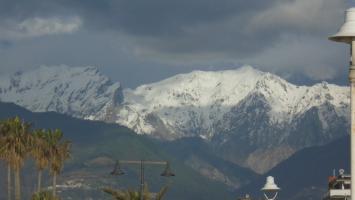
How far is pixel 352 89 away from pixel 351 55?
1.54 m

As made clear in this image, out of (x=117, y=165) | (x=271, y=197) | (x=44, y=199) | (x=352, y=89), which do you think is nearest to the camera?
(x=352, y=89)

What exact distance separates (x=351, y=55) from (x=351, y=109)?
2.00 meters

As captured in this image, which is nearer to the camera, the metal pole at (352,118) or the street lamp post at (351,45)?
the metal pole at (352,118)

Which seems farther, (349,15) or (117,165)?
(117,165)

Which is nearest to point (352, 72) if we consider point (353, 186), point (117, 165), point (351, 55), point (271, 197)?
point (351, 55)

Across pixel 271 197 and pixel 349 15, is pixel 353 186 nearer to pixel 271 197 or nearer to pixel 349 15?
pixel 349 15

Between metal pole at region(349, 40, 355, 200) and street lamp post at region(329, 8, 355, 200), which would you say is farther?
street lamp post at region(329, 8, 355, 200)

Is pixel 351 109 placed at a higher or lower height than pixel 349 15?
lower

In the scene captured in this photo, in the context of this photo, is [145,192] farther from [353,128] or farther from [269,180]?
[353,128]

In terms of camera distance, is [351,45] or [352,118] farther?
[351,45]

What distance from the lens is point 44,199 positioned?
188 m

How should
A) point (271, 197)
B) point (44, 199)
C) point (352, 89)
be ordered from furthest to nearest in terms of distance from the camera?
point (44, 199) → point (271, 197) → point (352, 89)

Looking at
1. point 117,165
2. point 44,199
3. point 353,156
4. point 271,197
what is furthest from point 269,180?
point 44,199

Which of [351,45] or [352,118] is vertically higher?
[351,45]
